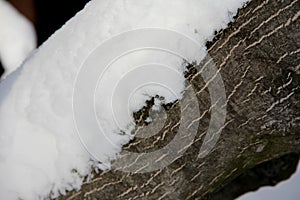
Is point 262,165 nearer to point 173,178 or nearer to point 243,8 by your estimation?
point 173,178

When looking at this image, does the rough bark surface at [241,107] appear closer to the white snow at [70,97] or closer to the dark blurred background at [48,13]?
the white snow at [70,97]

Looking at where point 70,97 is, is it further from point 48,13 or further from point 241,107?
point 48,13

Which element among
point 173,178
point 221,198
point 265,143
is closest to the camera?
point 173,178

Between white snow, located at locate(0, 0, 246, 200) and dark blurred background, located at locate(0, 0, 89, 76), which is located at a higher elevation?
dark blurred background, located at locate(0, 0, 89, 76)

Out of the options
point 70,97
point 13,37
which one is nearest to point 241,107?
point 70,97

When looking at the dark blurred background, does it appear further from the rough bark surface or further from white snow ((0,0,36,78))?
the rough bark surface

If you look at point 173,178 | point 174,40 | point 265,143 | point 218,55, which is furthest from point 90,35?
point 265,143

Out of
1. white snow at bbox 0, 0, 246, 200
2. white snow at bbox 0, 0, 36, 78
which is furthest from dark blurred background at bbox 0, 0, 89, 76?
white snow at bbox 0, 0, 246, 200
